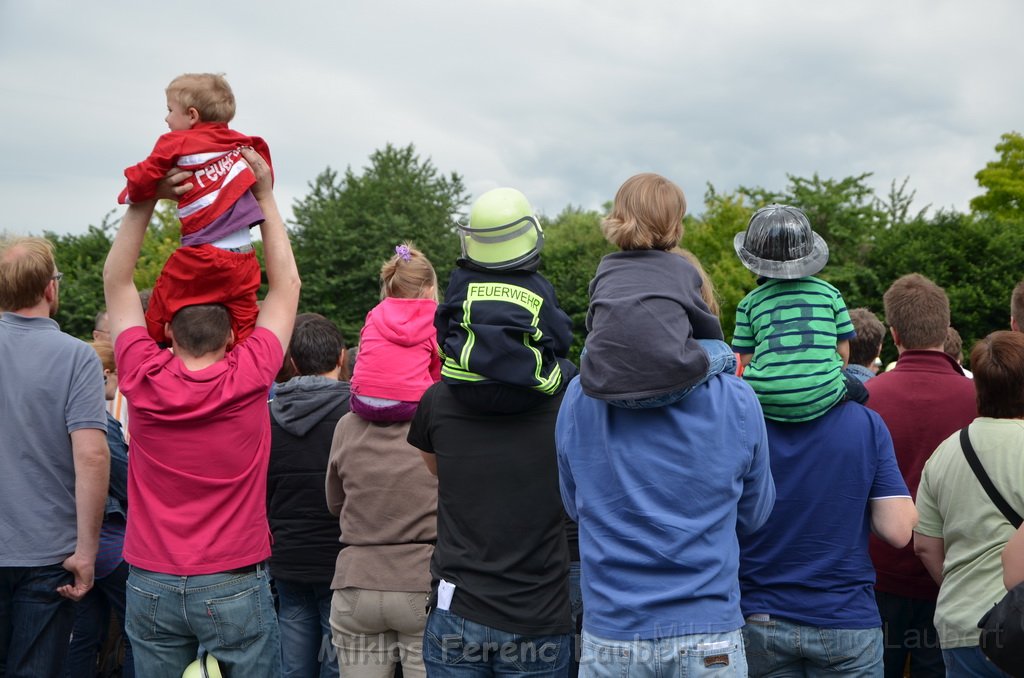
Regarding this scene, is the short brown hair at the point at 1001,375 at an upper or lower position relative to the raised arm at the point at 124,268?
lower

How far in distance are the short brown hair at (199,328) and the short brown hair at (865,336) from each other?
11.1 ft

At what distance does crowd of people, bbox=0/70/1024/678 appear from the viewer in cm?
243

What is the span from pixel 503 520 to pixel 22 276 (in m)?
2.36

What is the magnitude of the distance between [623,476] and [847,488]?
3.16 ft

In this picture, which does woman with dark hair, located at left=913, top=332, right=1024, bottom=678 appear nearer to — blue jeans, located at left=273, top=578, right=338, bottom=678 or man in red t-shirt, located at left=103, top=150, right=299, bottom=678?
man in red t-shirt, located at left=103, top=150, right=299, bottom=678

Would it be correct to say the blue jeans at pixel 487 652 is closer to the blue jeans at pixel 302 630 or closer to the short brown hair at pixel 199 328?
the short brown hair at pixel 199 328

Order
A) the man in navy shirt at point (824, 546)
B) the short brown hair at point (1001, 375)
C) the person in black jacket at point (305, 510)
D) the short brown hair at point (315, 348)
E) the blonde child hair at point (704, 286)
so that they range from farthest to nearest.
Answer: the short brown hair at point (315, 348)
the person in black jacket at point (305, 510)
the short brown hair at point (1001, 375)
the man in navy shirt at point (824, 546)
the blonde child hair at point (704, 286)

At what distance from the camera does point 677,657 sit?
7.75 ft

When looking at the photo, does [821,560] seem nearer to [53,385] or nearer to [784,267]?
[784,267]

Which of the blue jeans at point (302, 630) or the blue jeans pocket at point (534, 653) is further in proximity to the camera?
the blue jeans at point (302, 630)

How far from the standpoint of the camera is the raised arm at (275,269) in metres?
3.20

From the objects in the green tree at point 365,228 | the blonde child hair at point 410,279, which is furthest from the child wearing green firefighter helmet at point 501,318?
the green tree at point 365,228

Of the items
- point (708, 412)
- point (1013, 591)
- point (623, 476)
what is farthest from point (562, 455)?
point (1013, 591)

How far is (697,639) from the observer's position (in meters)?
2.37
